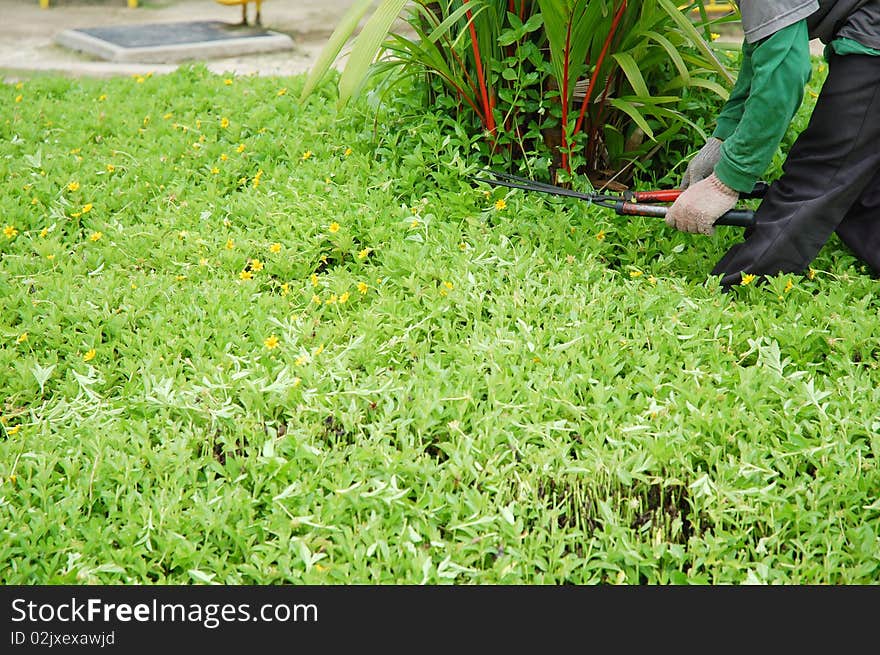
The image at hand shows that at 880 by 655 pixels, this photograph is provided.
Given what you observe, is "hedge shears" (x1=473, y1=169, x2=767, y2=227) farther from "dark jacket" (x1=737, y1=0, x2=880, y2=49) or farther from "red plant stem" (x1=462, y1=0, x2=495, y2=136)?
"dark jacket" (x1=737, y1=0, x2=880, y2=49)

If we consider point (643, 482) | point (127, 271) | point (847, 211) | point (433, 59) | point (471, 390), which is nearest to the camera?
point (643, 482)

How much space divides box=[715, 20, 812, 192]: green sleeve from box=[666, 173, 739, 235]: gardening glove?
0.07 metres

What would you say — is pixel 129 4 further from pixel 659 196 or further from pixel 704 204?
pixel 704 204

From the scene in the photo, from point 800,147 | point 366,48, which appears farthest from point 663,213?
point 366,48

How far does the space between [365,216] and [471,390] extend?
107 centimetres

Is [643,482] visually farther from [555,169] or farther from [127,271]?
[127,271]

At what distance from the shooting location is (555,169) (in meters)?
3.27

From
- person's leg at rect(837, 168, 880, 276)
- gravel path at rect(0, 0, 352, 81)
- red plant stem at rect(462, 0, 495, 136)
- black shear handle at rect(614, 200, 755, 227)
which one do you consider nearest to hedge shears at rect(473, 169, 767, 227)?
black shear handle at rect(614, 200, 755, 227)

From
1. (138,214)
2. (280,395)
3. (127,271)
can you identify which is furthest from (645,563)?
(138,214)

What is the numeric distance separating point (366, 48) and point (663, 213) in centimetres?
101

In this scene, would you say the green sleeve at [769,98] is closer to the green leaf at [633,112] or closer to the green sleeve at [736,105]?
the green sleeve at [736,105]

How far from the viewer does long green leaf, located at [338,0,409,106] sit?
2.58 meters
